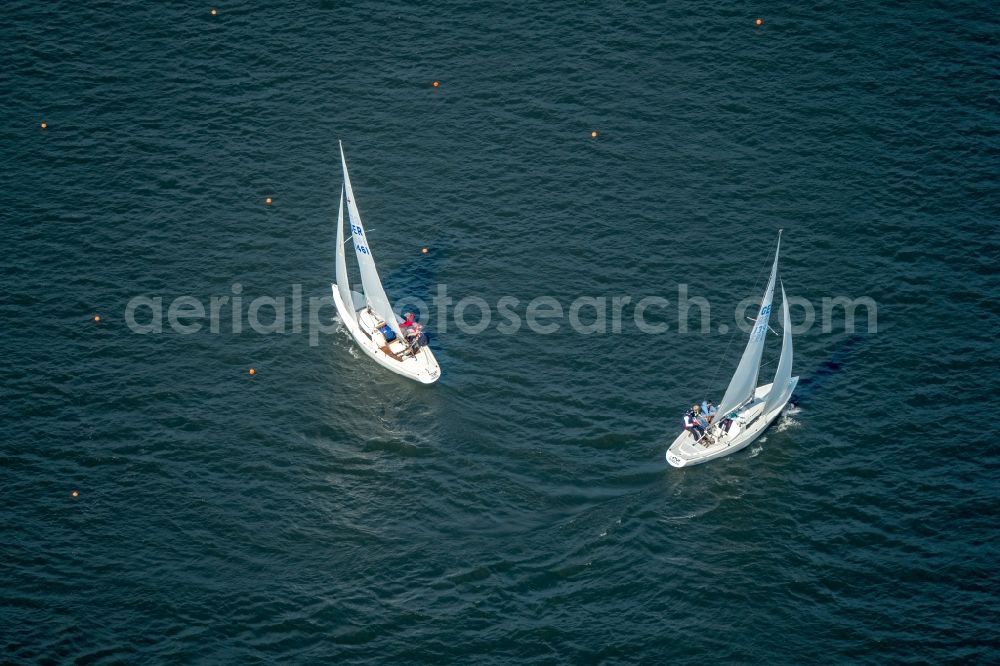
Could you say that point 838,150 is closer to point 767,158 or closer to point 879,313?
point 767,158

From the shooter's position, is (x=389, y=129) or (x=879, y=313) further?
(x=389, y=129)

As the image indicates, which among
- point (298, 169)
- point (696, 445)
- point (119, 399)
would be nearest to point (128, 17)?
point (298, 169)

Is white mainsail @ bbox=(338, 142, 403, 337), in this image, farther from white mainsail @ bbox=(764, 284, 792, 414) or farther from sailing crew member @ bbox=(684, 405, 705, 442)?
white mainsail @ bbox=(764, 284, 792, 414)

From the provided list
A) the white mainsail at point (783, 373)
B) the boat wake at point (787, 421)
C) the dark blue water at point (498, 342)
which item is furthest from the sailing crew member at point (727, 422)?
the boat wake at point (787, 421)

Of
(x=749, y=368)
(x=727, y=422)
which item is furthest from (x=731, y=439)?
(x=749, y=368)

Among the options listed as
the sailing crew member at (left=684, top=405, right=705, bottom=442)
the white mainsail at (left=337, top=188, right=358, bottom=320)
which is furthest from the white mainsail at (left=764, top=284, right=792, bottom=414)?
the white mainsail at (left=337, top=188, right=358, bottom=320)
